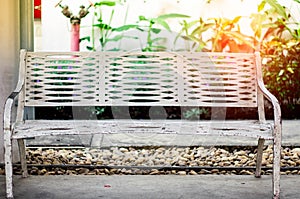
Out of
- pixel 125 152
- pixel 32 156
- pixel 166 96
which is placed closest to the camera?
pixel 166 96

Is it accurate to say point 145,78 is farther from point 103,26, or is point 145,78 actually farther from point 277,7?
point 277,7

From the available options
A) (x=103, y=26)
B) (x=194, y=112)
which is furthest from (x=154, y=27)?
(x=194, y=112)

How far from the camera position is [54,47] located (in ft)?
20.5

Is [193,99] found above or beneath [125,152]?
above

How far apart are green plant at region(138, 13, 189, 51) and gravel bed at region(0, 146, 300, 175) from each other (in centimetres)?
184

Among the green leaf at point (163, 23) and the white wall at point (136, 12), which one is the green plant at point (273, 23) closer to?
the white wall at point (136, 12)

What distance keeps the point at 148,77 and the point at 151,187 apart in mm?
734

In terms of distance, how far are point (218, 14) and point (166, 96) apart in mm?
2762

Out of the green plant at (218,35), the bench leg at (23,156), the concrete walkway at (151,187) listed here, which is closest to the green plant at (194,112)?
the green plant at (218,35)

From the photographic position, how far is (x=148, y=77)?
12.2ft

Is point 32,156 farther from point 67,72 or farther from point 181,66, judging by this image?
point 181,66

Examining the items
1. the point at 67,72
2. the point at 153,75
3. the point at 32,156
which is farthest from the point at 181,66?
the point at 32,156

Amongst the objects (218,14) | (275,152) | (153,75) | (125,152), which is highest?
(218,14)

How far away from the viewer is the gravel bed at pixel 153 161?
3959mm
